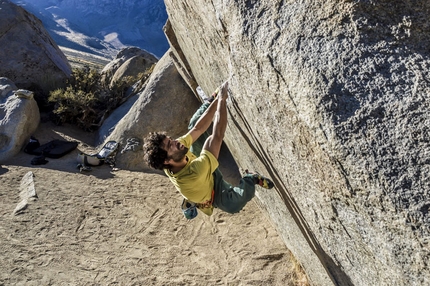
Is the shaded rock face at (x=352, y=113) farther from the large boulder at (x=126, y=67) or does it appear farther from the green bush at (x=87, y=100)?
the large boulder at (x=126, y=67)

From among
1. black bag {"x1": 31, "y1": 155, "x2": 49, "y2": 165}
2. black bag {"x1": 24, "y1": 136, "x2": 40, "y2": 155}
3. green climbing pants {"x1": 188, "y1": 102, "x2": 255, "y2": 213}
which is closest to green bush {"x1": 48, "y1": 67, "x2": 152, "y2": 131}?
black bag {"x1": 24, "y1": 136, "x2": 40, "y2": 155}

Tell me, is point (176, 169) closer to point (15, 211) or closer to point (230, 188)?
point (230, 188)

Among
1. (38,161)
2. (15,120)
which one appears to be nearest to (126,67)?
(15,120)

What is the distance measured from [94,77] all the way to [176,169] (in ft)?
28.7

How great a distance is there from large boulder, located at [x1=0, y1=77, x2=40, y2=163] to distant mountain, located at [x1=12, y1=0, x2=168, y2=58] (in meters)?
102

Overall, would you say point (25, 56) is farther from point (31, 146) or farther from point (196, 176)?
point (196, 176)

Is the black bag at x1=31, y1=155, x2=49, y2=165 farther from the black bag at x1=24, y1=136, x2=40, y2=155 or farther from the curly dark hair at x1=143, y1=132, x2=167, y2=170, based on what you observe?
the curly dark hair at x1=143, y1=132, x2=167, y2=170

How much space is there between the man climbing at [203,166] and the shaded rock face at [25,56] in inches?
347

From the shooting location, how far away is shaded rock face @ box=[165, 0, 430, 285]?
81.0 inches

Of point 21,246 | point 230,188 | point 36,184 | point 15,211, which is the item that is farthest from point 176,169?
point 36,184

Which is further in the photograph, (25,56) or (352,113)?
(25,56)

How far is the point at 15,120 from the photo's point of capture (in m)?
9.16

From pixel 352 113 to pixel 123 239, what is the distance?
474 centimetres

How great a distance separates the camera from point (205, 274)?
5.35 metres
